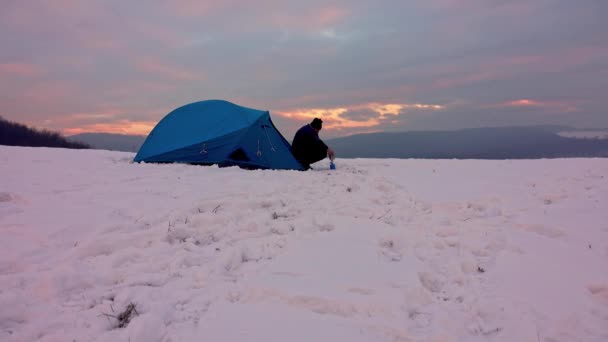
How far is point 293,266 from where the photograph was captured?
8.77ft

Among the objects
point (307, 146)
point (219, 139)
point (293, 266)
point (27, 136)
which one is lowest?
point (293, 266)

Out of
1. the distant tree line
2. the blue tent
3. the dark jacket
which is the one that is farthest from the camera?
the distant tree line

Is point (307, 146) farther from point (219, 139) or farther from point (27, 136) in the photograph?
point (27, 136)

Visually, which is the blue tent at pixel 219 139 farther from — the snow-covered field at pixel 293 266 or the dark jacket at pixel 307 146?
the snow-covered field at pixel 293 266

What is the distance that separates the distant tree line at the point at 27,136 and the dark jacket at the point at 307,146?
2386 inches

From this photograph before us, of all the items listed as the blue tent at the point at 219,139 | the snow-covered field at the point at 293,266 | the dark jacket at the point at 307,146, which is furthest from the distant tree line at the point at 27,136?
the snow-covered field at the point at 293,266

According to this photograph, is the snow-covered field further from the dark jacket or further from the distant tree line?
the distant tree line

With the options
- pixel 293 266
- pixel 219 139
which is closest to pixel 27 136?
pixel 219 139

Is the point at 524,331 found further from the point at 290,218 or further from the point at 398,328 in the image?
the point at 290,218

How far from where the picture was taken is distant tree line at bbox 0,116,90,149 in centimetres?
5672

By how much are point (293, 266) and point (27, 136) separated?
2939 inches

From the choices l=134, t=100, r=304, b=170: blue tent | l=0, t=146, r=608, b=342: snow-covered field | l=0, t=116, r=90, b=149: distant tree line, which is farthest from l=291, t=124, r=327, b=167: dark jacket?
l=0, t=116, r=90, b=149: distant tree line

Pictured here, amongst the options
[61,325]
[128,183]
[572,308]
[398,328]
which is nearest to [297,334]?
[398,328]

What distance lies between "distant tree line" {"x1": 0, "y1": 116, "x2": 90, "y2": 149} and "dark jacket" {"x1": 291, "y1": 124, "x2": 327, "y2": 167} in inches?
2386
